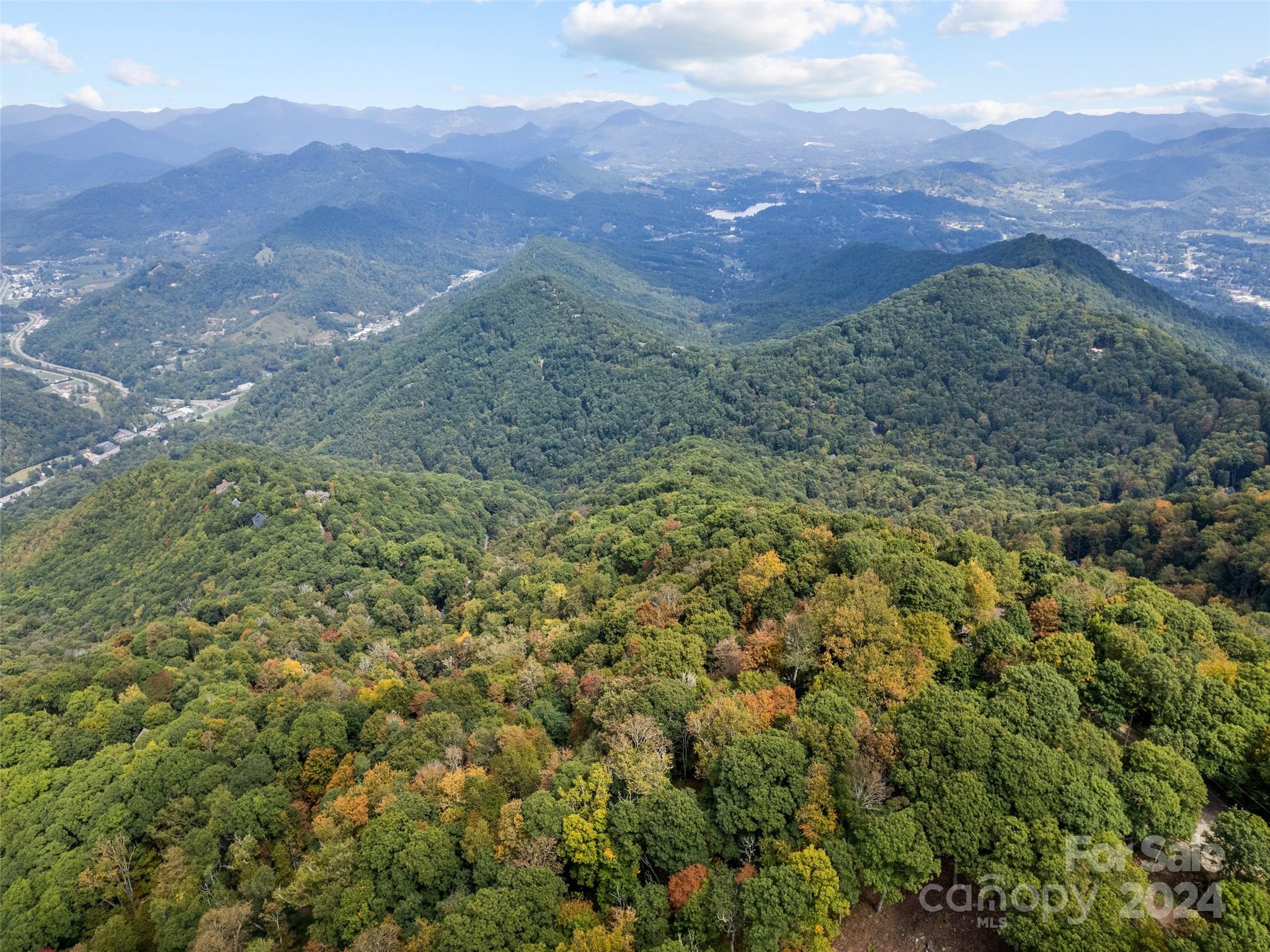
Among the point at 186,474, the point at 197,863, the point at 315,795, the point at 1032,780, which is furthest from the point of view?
the point at 186,474

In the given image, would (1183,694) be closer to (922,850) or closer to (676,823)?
(922,850)

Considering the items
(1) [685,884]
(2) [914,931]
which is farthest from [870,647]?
(1) [685,884]

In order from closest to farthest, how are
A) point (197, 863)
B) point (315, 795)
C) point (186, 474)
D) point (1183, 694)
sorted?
point (1183, 694) < point (197, 863) < point (315, 795) < point (186, 474)

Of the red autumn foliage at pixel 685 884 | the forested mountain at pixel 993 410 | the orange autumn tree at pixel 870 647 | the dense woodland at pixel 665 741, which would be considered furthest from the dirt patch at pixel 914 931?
the forested mountain at pixel 993 410

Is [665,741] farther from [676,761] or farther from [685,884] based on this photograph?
[685,884]

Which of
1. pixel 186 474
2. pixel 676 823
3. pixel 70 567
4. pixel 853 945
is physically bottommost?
pixel 70 567

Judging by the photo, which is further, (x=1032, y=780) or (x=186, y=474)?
(x=186, y=474)

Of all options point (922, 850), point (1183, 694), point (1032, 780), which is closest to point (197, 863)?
point (922, 850)
